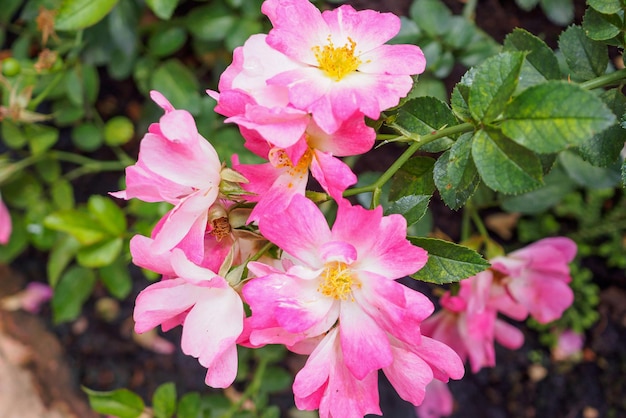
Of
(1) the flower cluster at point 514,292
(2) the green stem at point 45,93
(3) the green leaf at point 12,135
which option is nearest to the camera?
(1) the flower cluster at point 514,292

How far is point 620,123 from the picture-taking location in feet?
2.46

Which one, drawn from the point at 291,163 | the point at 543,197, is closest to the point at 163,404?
the point at 291,163

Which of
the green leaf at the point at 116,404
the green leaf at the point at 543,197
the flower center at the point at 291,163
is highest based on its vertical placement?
the flower center at the point at 291,163

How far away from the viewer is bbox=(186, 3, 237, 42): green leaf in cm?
138

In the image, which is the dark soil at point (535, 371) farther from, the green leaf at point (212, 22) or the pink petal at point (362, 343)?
the pink petal at point (362, 343)

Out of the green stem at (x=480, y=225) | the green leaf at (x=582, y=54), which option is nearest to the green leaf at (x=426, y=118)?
the green leaf at (x=582, y=54)

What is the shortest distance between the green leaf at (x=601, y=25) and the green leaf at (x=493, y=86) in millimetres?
210

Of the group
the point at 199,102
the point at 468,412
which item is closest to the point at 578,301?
the point at 468,412

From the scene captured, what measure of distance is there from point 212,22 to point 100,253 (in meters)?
0.61

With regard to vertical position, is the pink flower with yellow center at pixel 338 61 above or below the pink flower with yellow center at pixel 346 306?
above

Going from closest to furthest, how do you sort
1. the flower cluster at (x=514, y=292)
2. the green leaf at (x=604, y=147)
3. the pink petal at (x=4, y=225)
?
the green leaf at (x=604, y=147)
the flower cluster at (x=514, y=292)
the pink petal at (x=4, y=225)

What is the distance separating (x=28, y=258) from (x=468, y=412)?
1.52 m

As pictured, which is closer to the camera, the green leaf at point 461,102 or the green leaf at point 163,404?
the green leaf at point 461,102

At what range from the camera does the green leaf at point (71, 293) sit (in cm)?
148
